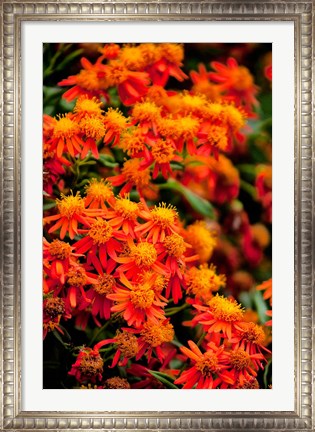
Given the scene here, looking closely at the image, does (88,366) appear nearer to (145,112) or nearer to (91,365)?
(91,365)

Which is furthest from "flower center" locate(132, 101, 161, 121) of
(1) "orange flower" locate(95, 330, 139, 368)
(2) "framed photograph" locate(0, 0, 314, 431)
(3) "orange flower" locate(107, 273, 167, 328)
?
(1) "orange flower" locate(95, 330, 139, 368)

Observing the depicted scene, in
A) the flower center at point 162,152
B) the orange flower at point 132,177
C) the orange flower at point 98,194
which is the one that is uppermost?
the flower center at point 162,152

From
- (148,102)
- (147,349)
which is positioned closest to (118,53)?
(148,102)

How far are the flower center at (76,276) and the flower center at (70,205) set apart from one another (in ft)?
0.36

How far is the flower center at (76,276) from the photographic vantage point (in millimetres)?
1130

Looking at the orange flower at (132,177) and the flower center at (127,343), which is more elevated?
the orange flower at (132,177)

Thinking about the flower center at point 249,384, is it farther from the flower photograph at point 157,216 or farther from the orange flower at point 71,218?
the orange flower at point 71,218

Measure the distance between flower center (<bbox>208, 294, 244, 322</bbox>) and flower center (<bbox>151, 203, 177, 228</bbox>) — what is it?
187 mm

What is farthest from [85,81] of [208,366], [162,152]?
[208,366]

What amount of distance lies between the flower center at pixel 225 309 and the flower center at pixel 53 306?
0.31 m

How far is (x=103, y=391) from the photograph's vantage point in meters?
1.13

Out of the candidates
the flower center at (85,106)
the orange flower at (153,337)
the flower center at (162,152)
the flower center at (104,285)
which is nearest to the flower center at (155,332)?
the orange flower at (153,337)

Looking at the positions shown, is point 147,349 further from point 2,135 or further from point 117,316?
point 2,135

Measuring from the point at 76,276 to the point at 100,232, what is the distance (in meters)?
0.10
